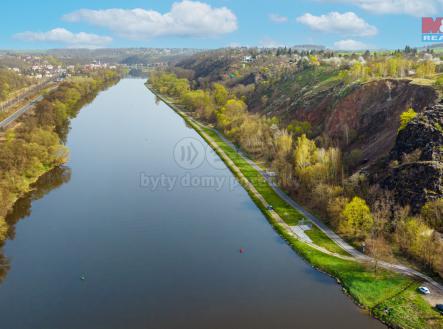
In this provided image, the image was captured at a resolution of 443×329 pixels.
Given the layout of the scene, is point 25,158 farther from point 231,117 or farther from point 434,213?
point 434,213

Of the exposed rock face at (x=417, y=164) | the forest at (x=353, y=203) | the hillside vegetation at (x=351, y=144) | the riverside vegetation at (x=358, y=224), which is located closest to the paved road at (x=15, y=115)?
the hillside vegetation at (x=351, y=144)

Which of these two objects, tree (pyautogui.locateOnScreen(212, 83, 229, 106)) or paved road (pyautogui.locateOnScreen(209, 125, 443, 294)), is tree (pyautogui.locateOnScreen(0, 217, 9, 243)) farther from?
tree (pyautogui.locateOnScreen(212, 83, 229, 106))

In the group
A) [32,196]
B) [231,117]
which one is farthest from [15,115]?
[32,196]

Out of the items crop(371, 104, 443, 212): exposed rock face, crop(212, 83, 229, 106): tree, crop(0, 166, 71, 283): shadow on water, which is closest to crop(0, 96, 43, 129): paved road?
crop(0, 166, 71, 283): shadow on water

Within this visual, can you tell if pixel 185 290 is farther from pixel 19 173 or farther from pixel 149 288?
pixel 19 173

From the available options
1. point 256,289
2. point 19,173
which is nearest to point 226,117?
point 19,173
